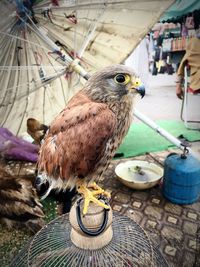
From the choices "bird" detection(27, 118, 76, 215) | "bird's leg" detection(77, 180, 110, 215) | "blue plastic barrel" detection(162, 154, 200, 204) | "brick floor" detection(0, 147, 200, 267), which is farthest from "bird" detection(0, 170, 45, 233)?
"blue plastic barrel" detection(162, 154, 200, 204)

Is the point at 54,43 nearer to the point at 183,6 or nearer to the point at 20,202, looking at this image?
the point at 20,202

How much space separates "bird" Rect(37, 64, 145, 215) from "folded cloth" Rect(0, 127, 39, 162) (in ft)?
5.28

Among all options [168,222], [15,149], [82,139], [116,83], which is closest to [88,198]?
[82,139]

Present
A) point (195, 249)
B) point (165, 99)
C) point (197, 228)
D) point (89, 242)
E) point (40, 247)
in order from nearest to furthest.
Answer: point (89, 242)
point (40, 247)
point (195, 249)
point (197, 228)
point (165, 99)

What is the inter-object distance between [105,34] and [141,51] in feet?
11.9

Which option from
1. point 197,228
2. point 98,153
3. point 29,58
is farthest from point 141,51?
point 98,153

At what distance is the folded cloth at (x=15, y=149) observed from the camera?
8.20 feet

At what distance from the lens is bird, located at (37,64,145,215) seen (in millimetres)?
886

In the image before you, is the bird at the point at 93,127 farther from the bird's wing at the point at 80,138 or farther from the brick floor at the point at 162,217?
the brick floor at the point at 162,217

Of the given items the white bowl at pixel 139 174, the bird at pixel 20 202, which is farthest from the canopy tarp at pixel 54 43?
the white bowl at pixel 139 174

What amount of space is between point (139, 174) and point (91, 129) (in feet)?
5.19

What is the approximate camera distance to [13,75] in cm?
196

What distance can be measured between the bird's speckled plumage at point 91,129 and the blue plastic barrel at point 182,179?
4.32 feet

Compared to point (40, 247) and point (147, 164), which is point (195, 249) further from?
point (40, 247)
